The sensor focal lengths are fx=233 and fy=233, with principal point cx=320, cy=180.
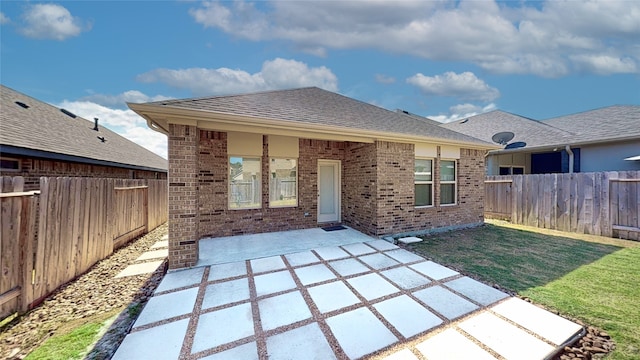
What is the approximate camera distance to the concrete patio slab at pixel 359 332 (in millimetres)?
→ 2373

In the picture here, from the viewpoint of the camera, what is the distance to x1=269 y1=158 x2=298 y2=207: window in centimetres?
725

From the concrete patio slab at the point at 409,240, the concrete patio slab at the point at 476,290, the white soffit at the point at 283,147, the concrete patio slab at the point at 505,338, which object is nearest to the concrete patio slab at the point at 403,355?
the concrete patio slab at the point at 505,338

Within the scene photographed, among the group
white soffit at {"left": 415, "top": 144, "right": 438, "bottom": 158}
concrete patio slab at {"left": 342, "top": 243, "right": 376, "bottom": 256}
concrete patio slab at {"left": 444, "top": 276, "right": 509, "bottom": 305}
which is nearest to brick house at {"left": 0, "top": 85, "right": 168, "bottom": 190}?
concrete patio slab at {"left": 342, "top": 243, "right": 376, "bottom": 256}

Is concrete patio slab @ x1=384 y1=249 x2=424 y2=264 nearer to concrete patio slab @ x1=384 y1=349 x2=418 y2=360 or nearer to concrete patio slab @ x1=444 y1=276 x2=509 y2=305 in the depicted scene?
concrete patio slab @ x1=444 y1=276 x2=509 y2=305

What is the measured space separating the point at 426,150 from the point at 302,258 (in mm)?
5122

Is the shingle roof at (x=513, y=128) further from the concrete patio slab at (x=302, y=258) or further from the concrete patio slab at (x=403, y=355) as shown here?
the concrete patio slab at (x=403, y=355)

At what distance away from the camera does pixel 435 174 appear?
7.56 m

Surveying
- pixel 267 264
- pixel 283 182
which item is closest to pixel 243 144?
pixel 283 182

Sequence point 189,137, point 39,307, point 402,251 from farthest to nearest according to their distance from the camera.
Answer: point 402,251
point 189,137
point 39,307

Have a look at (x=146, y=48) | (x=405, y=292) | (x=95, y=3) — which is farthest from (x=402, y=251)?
(x=146, y=48)

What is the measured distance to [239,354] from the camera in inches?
89.9

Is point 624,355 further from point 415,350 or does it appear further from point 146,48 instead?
point 146,48

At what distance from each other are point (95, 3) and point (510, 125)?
63.5 feet

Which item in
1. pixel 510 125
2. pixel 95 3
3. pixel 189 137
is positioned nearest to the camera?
pixel 189 137
